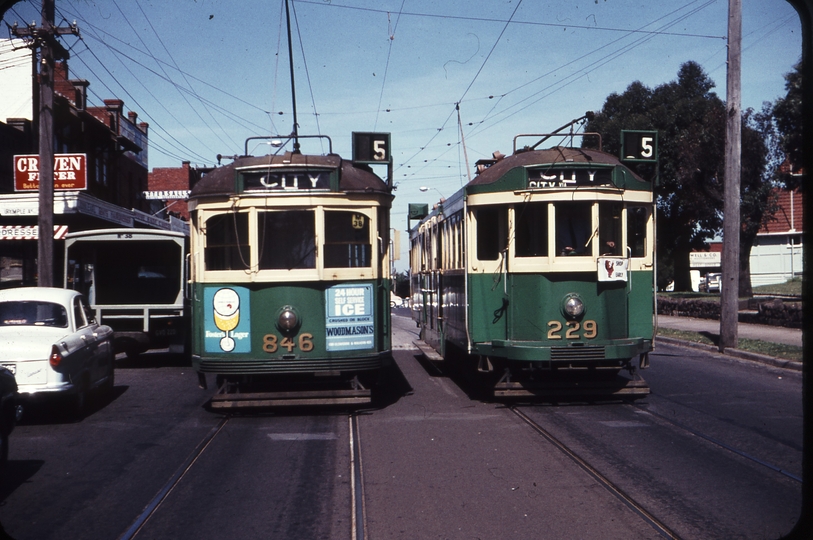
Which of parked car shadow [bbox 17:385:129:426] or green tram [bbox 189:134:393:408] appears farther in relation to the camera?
green tram [bbox 189:134:393:408]

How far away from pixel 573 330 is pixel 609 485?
3993 mm

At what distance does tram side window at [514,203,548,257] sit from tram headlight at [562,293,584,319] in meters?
0.66

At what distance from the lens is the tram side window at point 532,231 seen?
10633 millimetres

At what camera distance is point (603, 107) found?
43562 mm

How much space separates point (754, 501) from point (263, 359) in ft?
19.5

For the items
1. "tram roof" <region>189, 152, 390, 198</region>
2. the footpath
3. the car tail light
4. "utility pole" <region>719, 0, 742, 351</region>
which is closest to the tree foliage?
the footpath

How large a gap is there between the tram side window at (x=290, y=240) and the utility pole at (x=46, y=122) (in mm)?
8443

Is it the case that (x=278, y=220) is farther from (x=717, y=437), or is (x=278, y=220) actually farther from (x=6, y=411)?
(x=717, y=437)

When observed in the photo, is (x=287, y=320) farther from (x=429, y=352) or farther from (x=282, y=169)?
(x=429, y=352)

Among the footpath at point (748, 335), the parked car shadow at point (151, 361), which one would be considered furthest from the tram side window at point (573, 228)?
the parked car shadow at point (151, 361)

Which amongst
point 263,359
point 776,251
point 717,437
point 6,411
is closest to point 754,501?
point 717,437

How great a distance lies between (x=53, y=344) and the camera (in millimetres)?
9812

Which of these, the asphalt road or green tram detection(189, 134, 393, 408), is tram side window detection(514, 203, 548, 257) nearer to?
green tram detection(189, 134, 393, 408)

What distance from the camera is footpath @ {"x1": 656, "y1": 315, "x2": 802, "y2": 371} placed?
1564 cm
